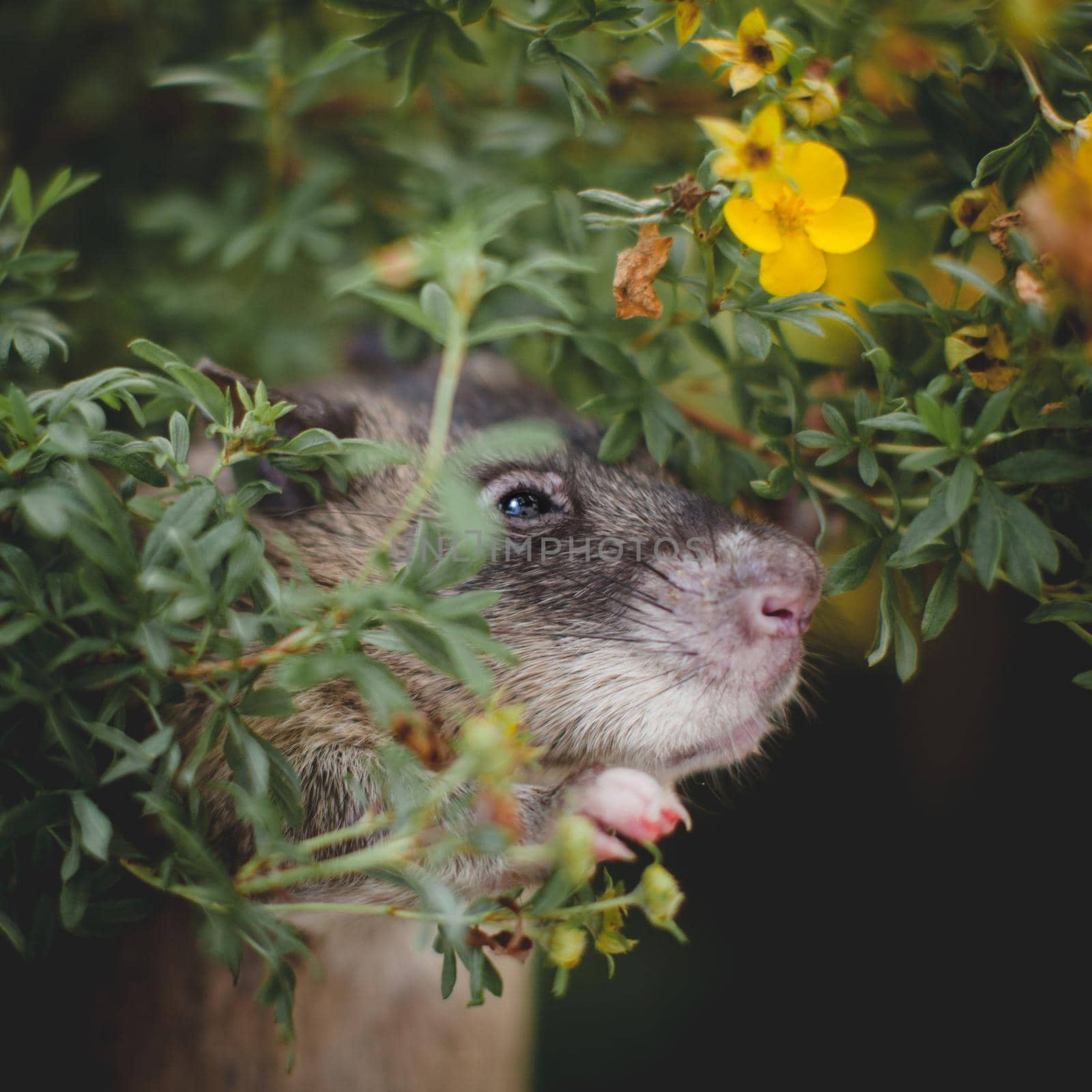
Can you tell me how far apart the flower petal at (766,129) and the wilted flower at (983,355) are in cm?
39

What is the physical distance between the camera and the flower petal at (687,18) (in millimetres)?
1440

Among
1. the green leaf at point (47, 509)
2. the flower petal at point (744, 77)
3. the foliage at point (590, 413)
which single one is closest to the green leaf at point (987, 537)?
the foliage at point (590, 413)

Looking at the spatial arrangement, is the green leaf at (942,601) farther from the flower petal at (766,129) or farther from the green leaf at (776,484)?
the flower petal at (766,129)

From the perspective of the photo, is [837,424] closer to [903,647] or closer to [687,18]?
[903,647]

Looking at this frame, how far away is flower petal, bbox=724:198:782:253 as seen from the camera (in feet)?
4.63

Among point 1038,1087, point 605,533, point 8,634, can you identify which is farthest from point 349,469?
point 1038,1087

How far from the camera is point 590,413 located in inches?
67.9

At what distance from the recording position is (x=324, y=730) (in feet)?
5.98

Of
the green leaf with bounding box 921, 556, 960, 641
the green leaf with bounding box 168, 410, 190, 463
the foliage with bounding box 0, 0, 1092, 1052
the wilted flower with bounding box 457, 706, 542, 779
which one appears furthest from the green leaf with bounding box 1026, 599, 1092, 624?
the green leaf with bounding box 168, 410, 190, 463

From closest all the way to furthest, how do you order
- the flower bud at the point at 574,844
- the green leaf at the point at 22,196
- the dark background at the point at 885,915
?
the flower bud at the point at 574,844
the green leaf at the point at 22,196
the dark background at the point at 885,915

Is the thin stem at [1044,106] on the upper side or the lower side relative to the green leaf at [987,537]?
upper

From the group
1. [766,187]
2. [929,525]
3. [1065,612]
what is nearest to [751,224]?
[766,187]

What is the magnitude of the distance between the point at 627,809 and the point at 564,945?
0.82ft

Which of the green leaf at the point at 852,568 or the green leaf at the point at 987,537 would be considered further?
the green leaf at the point at 852,568
